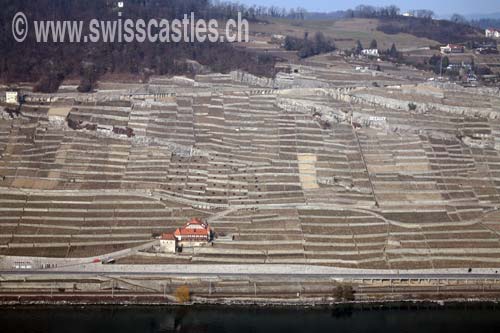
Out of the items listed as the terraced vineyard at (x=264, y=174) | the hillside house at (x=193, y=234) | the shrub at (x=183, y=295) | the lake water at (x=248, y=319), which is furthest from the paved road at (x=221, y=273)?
the lake water at (x=248, y=319)

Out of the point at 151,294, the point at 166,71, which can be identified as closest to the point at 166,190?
the point at 151,294

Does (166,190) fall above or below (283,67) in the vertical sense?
below

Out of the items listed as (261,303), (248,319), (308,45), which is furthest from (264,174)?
(308,45)

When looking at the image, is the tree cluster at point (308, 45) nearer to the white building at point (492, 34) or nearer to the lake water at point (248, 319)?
the white building at point (492, 34)

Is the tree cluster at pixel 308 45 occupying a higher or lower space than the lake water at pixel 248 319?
higher

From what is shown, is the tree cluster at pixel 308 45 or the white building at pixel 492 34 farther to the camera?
the white building at pixel 492 34

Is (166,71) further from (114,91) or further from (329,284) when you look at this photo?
(329,284)
